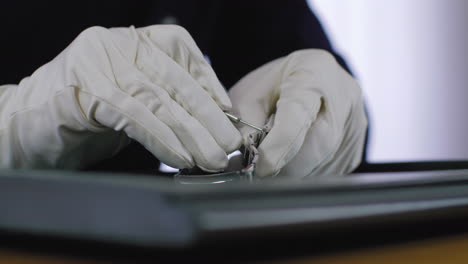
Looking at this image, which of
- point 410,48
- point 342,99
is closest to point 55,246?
point 342,99

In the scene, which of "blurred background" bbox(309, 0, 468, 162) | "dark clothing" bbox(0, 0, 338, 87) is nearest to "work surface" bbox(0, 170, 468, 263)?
"dark clothing" bbox(0, 0, 338, 87)

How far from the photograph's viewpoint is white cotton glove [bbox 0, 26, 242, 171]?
34 centimetres

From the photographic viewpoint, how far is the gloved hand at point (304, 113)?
0.39 meters

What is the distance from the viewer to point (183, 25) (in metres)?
0.96

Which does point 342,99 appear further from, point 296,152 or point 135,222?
point 135,222

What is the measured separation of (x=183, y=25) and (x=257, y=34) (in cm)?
17

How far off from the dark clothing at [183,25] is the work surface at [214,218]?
46cm

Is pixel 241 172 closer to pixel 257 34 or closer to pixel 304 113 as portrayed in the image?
pixel 304 113

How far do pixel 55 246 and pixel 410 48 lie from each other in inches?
76.7

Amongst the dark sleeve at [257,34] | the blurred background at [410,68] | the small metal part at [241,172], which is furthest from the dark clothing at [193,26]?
the blurred background at [410,68]

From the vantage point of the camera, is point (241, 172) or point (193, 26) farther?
point (193, 26)

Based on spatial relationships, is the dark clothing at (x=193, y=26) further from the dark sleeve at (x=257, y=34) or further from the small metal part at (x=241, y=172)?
the small metal part at (x=241, y=172)

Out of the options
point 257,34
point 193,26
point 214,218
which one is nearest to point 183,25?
point 193,26

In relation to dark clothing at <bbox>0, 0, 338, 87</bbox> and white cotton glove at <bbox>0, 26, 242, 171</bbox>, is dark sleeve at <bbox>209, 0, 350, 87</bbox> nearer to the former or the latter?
dark clothing at <bbox>0, 0, 338, 87</bbox>
